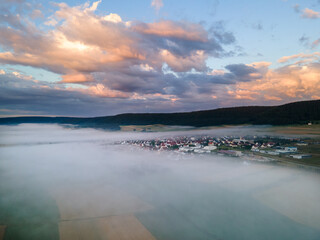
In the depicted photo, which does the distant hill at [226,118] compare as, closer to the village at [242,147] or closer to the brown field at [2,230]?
the village at [242,147]

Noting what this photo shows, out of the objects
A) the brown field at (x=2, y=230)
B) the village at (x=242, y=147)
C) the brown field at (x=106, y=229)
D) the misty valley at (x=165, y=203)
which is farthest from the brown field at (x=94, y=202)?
the village at (x=242, y=147)

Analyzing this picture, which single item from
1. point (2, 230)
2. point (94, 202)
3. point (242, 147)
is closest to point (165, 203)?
point (94, 202)

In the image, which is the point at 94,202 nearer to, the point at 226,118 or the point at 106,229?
the point at 106,229

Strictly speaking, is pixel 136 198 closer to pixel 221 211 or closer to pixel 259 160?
pixel 221 211

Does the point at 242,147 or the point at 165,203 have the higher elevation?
the point at 242,147

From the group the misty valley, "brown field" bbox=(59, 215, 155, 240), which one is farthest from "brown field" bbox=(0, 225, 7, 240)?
"brown field" bbox=(59, 215, 155, 240)
